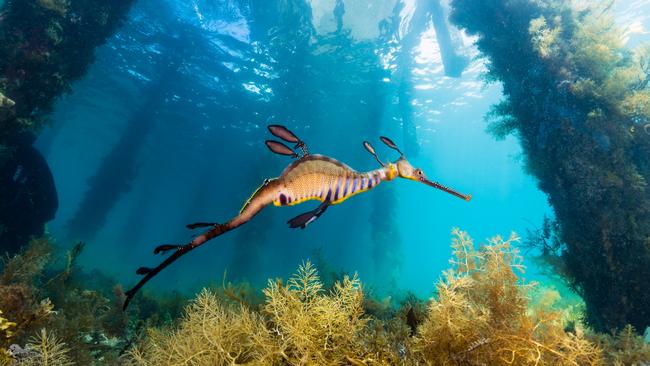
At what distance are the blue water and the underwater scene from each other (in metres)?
0.19

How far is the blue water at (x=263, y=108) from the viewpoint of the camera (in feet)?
60.3

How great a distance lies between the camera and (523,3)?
8812mm

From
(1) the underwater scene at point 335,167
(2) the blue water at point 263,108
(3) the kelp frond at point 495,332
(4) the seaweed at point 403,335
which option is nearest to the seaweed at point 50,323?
(1) the underwater scene at point 335,167

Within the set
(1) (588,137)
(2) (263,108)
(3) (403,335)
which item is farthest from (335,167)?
(2) (263,108)

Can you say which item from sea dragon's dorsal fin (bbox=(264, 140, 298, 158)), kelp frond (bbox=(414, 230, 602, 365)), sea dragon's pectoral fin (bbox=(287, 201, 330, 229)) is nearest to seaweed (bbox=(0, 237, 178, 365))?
sea dragon's pectoral fin (bbox=(287, 201, 330, 229))

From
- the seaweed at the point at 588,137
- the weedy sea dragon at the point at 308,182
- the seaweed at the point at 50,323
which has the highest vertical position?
the seaweed at the point at 588,137

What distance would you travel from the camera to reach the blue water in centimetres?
1839

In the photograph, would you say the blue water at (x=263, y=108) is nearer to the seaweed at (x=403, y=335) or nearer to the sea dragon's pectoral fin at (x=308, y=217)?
the seaweed at (x=403, y=335)

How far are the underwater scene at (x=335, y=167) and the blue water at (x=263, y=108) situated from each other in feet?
0.63

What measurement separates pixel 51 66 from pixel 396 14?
53.3 feet

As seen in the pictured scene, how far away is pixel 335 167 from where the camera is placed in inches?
60.3

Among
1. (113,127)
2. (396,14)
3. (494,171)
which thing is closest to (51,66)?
(396,14)

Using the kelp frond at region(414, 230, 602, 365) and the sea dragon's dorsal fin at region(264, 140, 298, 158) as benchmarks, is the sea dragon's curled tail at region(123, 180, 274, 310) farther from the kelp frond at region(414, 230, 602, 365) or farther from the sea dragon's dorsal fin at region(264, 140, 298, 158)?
the kelp frond at region(414, 230, 602, 365)

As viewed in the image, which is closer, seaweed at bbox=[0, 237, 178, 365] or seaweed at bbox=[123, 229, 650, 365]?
seaweed at bbox=[123, 229, 650, 365]
